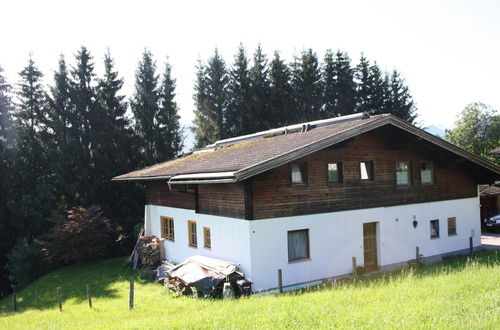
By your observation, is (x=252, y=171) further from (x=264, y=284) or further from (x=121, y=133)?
(x=121, y=133)

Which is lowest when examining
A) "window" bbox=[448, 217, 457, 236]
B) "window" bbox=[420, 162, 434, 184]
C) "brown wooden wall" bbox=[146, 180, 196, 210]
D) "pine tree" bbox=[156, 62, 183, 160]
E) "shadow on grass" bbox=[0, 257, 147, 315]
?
"shadow on grass" bbox=[0, 257, 147, 315]

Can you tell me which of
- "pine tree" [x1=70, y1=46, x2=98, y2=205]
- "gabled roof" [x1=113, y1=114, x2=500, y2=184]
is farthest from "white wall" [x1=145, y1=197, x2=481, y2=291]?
"pine tree" [x1=70, y1=46, x2=98, y2=205]

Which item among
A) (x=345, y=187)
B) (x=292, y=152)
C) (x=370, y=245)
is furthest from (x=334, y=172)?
(x=370, y=245)

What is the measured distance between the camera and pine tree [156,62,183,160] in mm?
31359

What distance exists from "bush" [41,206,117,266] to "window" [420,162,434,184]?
16.7 metres

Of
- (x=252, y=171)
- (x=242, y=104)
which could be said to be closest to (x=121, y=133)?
(x=242, y=104)

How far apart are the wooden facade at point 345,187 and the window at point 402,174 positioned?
0.15 m

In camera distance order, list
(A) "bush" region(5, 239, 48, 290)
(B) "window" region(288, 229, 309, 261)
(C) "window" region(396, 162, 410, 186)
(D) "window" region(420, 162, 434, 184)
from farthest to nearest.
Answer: (A) "bush" region(5, 239, 48, 290)
(D) "window" region(420, 162, 434, 184)
(C) "window" region(396, 162, 410, 186)
(B) "window" region(288, 229, 309, 261)

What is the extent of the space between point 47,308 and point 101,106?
656 inches

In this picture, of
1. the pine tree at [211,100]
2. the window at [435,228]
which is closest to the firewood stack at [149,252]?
the window at [435,228]

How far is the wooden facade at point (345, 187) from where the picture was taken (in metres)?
13.4

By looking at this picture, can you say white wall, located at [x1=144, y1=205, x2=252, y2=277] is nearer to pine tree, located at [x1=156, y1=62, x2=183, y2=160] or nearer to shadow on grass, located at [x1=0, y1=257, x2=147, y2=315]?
shadow on grass, located at [x1=0, y1=257, x2=147, y2=315]

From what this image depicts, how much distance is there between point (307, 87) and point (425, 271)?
78.0 ft

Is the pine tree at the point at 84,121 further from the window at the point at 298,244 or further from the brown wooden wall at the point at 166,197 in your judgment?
the window at the point at 298,244
